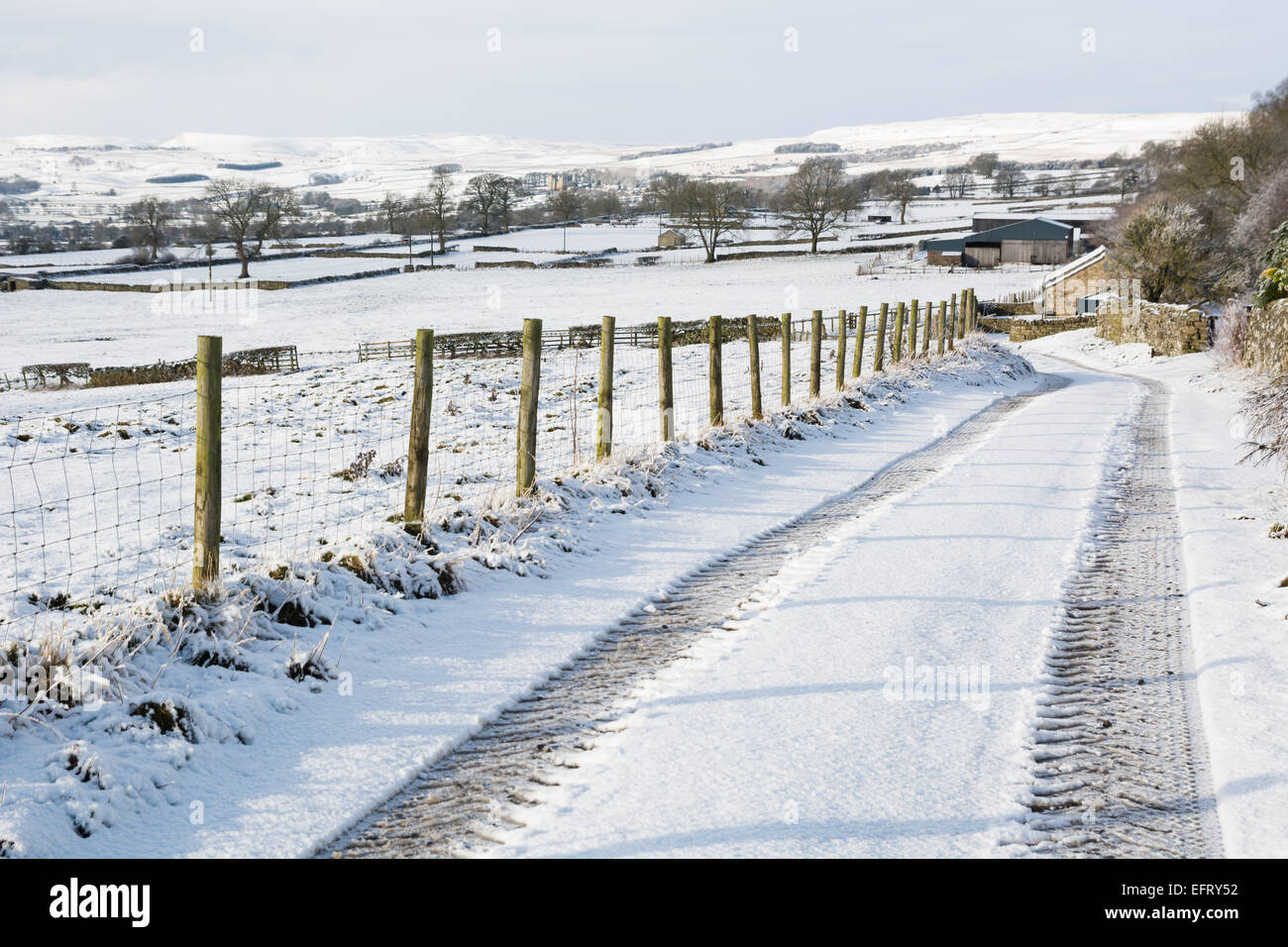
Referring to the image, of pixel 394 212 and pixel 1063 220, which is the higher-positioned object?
pixel 394 212

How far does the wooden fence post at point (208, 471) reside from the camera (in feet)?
18.5

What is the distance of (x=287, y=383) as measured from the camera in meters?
26.9

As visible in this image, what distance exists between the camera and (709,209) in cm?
9088

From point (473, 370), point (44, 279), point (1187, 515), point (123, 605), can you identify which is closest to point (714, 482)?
point (1187, 515)

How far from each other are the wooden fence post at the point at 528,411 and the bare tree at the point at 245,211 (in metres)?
79.9

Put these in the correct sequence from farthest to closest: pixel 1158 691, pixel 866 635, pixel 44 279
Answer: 1. pixel 44 279
2. pixel 866 635
3. pixel 1158 691

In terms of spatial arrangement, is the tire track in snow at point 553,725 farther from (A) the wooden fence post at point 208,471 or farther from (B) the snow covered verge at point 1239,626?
(B) the snow covered verge at point 1239,626

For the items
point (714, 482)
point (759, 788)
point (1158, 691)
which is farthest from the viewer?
point (714, 482)

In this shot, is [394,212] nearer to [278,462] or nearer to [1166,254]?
[1166,254]

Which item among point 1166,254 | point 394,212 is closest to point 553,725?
point 1166,254

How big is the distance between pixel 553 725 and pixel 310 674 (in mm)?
1489

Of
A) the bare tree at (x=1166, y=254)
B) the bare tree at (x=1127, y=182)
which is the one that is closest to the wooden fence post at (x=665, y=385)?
the bare tree at (x=1166, y=254)
